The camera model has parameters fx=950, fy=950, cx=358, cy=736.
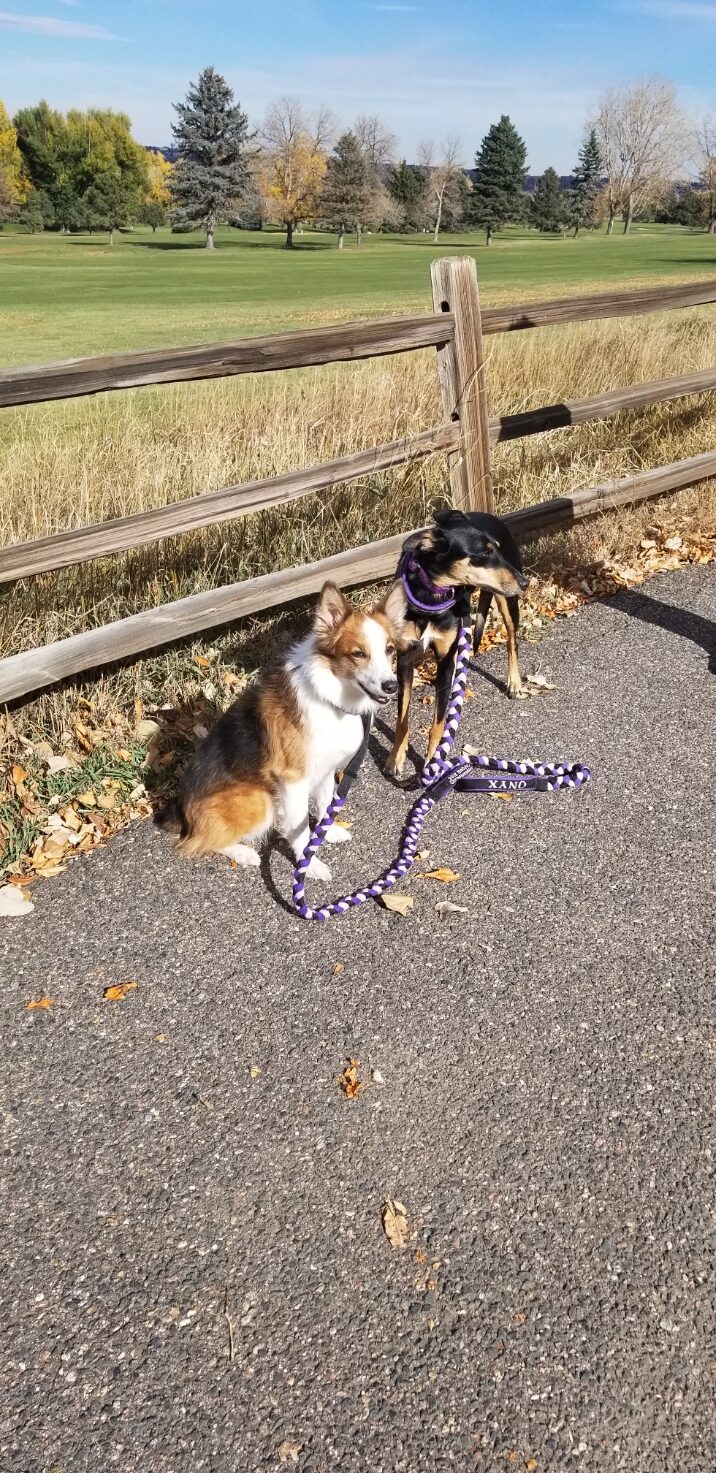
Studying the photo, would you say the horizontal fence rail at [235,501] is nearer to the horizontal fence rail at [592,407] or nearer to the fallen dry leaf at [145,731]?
the horizontal fence rail at [592,407]

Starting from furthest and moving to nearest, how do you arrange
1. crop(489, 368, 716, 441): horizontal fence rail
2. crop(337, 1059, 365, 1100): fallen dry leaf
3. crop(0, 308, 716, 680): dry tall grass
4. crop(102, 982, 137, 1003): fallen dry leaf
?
crop(489, 368, 716, 441): horizontal fence rail, crop(0, 308, 716, 680): dry tall grass, crop(102, 982, 137, 1003): fallen dry leaf, crop(337, 1059, 365, 1100): fallen dry leaf

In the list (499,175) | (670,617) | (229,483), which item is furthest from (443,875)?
(499,175)

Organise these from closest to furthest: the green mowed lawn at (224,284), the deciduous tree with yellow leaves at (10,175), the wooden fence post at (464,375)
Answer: the wooden fence post at (464,375) < the green mowed lawn at (224,284) < the deciduous tree with yellow leaves at (10,175)

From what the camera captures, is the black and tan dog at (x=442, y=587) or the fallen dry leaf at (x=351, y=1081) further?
the black and tan dog at (x=442, y=587)

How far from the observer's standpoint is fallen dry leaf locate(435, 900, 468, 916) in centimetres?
352

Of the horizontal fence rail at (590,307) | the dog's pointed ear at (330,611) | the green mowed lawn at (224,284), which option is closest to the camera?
the dog's pointed ear at (330,611)

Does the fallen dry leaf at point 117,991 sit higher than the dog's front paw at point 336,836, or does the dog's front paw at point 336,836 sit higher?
the dog's front paw at point 336,836

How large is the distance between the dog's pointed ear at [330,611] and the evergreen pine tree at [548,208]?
98692mm

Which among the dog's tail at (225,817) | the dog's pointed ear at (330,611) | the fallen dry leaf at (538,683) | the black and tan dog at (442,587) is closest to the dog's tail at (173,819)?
the dog's tail at (225,817)

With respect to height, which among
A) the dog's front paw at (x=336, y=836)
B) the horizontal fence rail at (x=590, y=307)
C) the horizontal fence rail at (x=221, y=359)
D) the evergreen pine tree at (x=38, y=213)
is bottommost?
the dog's front paw at (x=336, y=836)

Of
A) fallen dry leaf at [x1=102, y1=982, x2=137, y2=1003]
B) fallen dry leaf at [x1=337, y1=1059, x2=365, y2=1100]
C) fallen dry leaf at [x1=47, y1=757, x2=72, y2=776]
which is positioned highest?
fallen dry leaf at [x1=47, y1=757, x2=72, y2=776]

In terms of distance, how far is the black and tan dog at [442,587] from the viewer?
425cm

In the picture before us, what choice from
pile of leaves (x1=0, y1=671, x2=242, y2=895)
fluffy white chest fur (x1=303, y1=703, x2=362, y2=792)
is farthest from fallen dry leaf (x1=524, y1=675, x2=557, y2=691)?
fluffy white chest fur (x1=303, y1=703, x2=362, y2=792)

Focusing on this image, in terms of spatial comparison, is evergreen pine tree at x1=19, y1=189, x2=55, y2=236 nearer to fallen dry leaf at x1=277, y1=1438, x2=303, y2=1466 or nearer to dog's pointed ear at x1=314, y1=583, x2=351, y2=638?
dog's pointed ear at x1=314, y1=583, x2=351, y2=638
